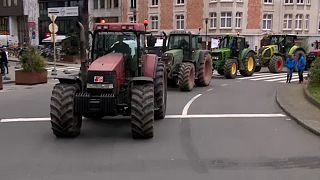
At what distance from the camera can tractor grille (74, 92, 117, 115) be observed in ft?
31.6

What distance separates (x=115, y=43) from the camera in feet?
37.2

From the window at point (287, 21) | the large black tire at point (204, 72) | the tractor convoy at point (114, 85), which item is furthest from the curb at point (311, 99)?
the window at point (287, 21)

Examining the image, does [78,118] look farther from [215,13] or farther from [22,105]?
[215,13]

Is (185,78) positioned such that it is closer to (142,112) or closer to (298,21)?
(142,112)

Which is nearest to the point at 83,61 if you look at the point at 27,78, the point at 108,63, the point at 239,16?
the point at 108,63

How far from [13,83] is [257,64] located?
16.0m

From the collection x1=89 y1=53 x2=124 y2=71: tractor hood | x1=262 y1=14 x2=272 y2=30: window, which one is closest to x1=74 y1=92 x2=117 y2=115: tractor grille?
x1=89 y1=53 x2=124 y2=71: tractor hood

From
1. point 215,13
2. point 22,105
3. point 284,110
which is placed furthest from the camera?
point 215,13

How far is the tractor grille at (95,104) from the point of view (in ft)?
31.6

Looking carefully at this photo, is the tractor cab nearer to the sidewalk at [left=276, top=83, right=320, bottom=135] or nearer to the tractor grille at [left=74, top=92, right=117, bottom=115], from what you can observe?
the sidewalk at [left=276, top=83, right=320, bottom=135]

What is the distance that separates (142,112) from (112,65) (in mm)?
1221

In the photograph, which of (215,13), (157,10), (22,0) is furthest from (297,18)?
(22,0)

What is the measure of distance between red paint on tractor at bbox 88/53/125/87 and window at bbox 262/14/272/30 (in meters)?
52.4

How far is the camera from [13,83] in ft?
80.8
